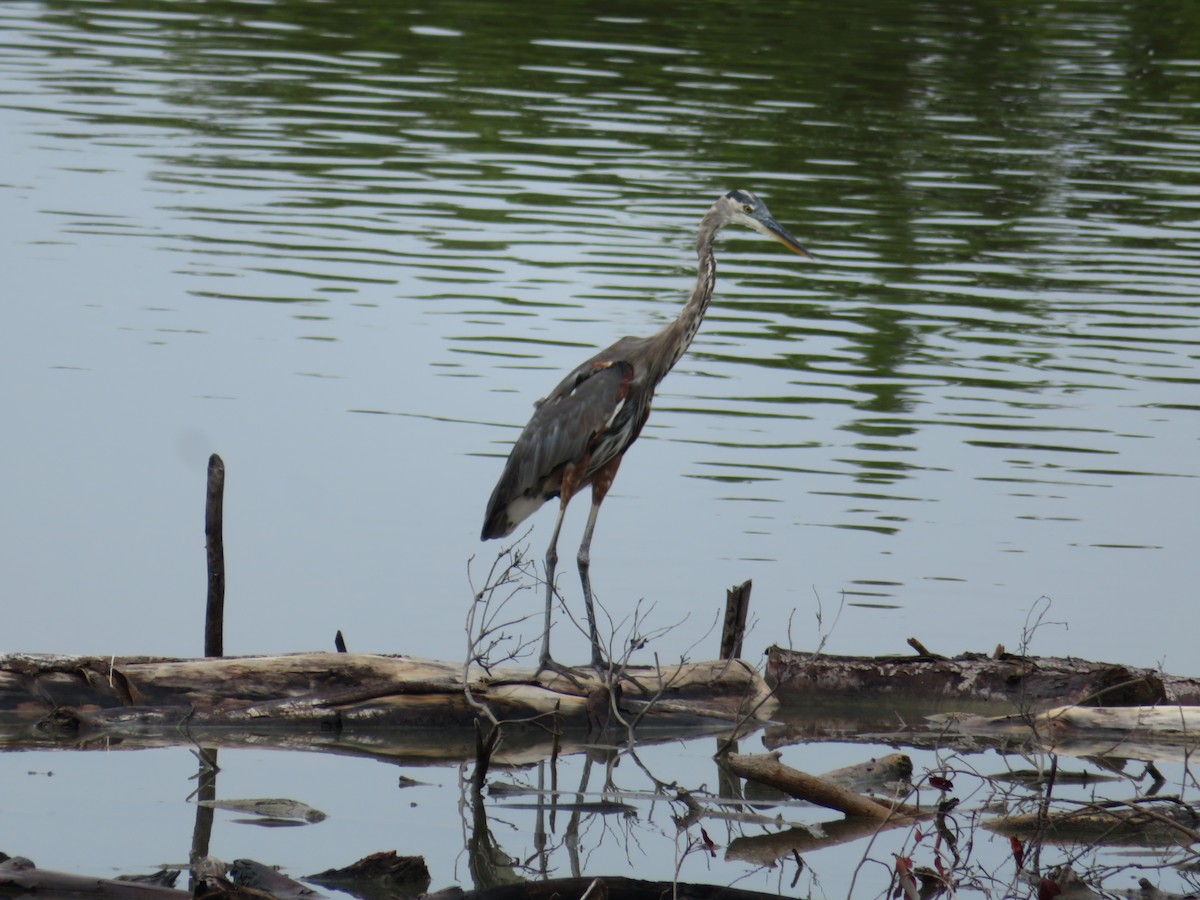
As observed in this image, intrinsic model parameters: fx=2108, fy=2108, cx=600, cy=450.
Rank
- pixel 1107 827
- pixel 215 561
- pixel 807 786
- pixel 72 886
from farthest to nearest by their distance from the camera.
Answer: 1. pixel 215 561
2. pixel 1107 827
3. pixel 807 786
4. pixel 72 886

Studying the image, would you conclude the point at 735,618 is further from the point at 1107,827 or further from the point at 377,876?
the point at 377,876

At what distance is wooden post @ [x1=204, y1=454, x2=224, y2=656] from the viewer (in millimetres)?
10273

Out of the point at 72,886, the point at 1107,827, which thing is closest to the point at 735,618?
the point at 1107,827

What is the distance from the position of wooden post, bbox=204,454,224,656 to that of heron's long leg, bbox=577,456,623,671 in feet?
5.99

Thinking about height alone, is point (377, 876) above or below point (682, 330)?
below

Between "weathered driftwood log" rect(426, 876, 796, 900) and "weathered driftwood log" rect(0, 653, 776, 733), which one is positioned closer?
"weathered driftwood log" rect(426, 876, 796, 900)

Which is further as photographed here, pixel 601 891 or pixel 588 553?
pixel 588 553

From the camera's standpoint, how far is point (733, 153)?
27156mm

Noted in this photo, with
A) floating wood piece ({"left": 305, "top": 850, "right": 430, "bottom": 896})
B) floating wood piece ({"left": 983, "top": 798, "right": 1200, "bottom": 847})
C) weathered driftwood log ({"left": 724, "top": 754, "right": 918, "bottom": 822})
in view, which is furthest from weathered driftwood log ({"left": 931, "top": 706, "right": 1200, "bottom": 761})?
floating wood piece ({"left": 305, "top": 850, "right": 430, "bottom": 896})

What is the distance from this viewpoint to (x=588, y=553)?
37.0 ft

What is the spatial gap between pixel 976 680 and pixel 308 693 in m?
3.27

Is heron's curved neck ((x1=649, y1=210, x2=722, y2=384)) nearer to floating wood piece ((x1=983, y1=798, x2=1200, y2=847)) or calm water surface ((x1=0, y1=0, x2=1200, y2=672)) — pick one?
calm water surface ((x1=0, y1=0, x2=1200, y2=672))

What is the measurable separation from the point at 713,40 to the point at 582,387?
25.7 m

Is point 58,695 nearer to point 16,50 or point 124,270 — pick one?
point 124,270
